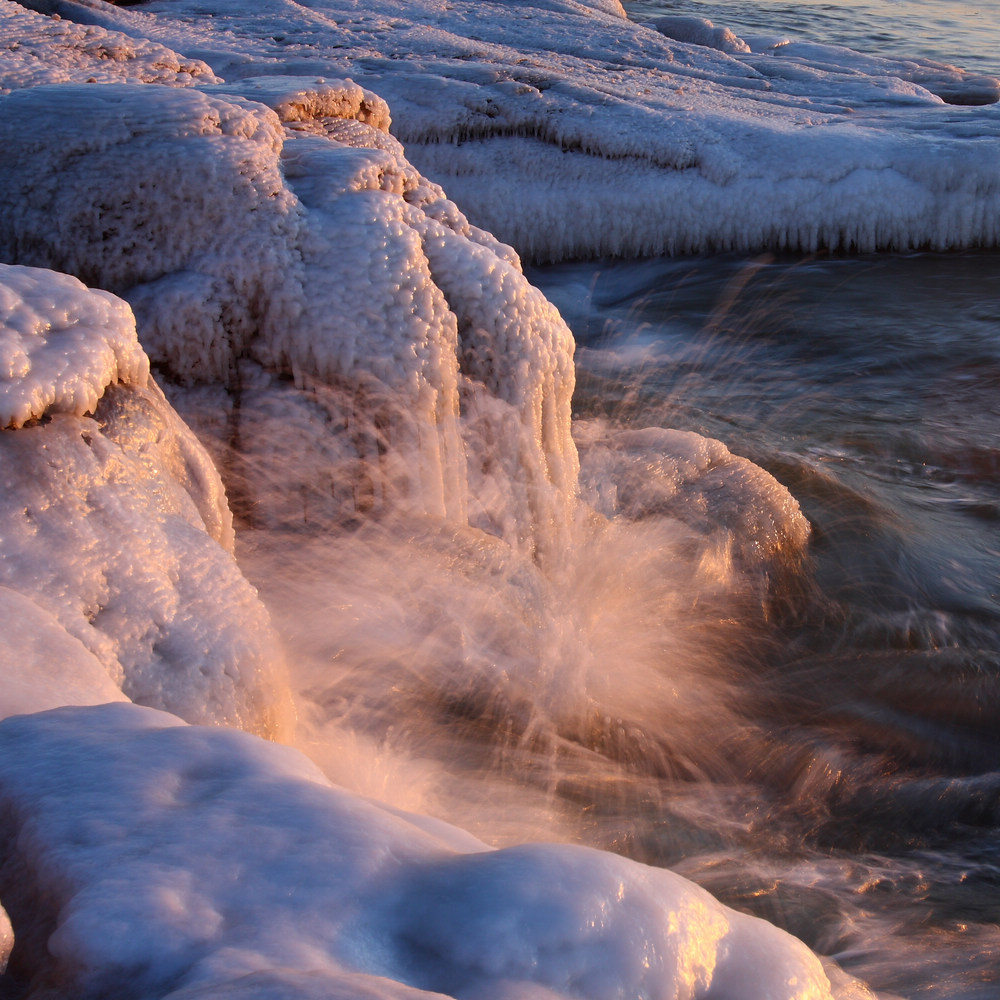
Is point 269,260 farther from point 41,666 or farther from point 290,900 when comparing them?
point 290,900

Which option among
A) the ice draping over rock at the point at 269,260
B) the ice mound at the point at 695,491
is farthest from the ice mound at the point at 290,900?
the ice mound at the point at 695,491

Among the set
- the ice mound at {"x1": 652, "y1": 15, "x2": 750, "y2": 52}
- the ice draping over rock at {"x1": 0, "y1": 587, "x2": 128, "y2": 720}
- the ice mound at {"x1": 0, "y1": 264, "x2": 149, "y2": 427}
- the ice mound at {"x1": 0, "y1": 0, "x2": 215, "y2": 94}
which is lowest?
the ice draping over rock at {"x1": 0, "y1": 587, "x2": 128, "y2": 720}

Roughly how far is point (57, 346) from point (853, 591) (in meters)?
2.75

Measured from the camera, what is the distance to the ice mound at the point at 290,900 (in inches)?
33.2

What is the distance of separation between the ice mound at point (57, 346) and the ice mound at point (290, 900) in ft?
2.30

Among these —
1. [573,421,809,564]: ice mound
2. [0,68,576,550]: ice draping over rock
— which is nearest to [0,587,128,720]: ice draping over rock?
[0,68,576,550]: ice draping over rock

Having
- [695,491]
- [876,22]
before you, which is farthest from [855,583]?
[876,22]

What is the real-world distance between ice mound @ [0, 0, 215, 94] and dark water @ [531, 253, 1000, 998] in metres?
2.36

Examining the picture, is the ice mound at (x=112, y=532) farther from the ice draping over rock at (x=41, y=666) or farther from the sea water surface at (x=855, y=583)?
the sea water surface at (x=855, y=583)

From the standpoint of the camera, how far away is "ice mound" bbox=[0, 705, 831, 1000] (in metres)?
0.84

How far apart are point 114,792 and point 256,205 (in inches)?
72.7

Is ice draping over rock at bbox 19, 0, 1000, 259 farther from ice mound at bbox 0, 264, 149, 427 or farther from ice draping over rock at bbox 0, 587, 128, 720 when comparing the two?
ice draping over rock at bbox 0, 587, 128, 720

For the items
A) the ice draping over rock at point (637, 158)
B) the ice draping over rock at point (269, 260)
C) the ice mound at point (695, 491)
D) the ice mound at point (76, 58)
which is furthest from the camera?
the ice draping over rock at point (637, 158)

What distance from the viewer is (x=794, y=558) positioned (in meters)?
3.54
